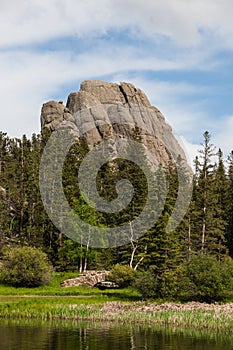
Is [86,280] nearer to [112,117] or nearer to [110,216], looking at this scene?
[110,216]

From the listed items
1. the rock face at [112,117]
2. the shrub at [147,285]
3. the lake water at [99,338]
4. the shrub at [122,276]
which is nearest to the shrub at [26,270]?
the shrub at [122,276]

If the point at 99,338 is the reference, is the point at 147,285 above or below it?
above

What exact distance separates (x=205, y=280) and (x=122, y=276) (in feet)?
40.7

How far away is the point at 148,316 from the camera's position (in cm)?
3039

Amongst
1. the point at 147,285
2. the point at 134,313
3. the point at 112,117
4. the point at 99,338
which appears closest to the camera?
the point at 99,338

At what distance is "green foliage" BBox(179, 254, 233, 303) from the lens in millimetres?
38344

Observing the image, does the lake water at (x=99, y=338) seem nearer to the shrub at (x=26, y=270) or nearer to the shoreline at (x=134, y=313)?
the shoreline at (x=134, y=313)

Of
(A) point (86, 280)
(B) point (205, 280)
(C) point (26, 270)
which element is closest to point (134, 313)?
(B) point (205, 280)

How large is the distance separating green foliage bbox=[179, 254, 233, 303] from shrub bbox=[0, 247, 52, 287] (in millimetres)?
14172

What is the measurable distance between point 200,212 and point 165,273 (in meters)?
16.1

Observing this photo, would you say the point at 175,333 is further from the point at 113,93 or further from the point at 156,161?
the point at 113,93

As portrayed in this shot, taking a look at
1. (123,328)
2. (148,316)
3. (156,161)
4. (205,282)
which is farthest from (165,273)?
(156,161)

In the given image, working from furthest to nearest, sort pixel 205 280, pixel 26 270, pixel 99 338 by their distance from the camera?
pixel 26 270 → pixel 205 280 → pixel 99 338

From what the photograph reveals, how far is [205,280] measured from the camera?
3834 cm
